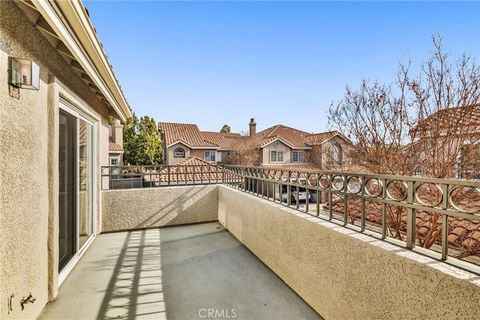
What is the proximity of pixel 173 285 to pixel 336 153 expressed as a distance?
7636mm

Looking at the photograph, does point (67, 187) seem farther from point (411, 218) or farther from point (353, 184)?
point (411, 218)

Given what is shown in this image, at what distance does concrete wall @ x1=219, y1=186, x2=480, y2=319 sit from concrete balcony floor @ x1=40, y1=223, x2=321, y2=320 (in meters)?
0.42

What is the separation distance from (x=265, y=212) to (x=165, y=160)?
89.5 feet

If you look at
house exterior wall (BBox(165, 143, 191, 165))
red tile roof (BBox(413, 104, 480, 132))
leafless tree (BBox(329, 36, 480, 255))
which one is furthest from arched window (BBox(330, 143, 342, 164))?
house exterior wall (BBox(165, 143, 191, 165))

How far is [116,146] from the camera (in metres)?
24.5

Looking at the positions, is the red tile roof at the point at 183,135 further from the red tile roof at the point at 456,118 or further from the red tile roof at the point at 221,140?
the red tile roof at the point at 456,118

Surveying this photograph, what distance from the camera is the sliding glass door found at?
4.06 metres

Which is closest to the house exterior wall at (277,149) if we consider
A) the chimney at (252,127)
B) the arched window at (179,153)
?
the chimney at (252,127)

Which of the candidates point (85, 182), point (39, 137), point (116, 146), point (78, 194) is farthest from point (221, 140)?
point (39, 137)

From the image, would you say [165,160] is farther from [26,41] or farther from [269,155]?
[26,41]

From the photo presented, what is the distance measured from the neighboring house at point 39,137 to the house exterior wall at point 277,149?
81.7ft

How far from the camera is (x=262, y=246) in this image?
15.5ft

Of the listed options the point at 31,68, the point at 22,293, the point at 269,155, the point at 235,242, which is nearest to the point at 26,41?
the point at 31,68

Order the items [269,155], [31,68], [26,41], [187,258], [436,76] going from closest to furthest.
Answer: [31,68], [26,41], [187,258], [436,76], [269,155]
